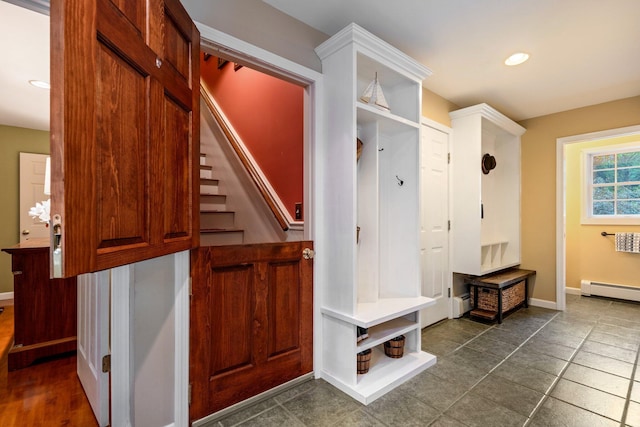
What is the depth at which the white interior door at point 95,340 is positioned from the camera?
163cm

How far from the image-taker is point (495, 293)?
10.9 ft

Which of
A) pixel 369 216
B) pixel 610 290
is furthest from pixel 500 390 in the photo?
pixel 610 290

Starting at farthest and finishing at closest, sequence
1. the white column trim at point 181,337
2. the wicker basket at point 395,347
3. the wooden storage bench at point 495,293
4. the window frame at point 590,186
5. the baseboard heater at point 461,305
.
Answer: the window frame at point 590,186
the baseboard heater at point 461,305
the wooden storage bench at point 495,293
the wicker basket at point 395,347
the white column trim at point 181,337

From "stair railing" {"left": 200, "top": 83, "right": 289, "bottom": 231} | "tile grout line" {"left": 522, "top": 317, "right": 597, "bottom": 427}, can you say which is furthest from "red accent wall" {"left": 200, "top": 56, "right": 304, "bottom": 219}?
"tile grout line" {"left": 522, "top": 317, "right": 597, "bottom": 427}

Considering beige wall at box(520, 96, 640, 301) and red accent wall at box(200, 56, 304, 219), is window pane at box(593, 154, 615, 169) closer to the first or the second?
beige wall at box(520, 96, 640, 301)

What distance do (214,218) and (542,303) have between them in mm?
4038

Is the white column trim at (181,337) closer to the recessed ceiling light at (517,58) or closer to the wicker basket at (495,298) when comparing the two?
the recessed ceiling light at (517,58)

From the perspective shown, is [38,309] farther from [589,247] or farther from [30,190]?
[589,247]

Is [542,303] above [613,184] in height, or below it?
below

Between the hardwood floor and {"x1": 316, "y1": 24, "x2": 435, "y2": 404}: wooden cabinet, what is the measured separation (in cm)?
152

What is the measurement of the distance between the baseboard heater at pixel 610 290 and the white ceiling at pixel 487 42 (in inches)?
99.8

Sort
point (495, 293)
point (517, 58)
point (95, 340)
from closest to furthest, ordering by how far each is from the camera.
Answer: point (95, 340) < point (517, 58) < point (495, 293)

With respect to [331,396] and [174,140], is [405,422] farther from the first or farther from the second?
[174,140]

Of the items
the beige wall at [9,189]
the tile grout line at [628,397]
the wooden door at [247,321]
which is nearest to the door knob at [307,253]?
the wooden door at [247,321]
